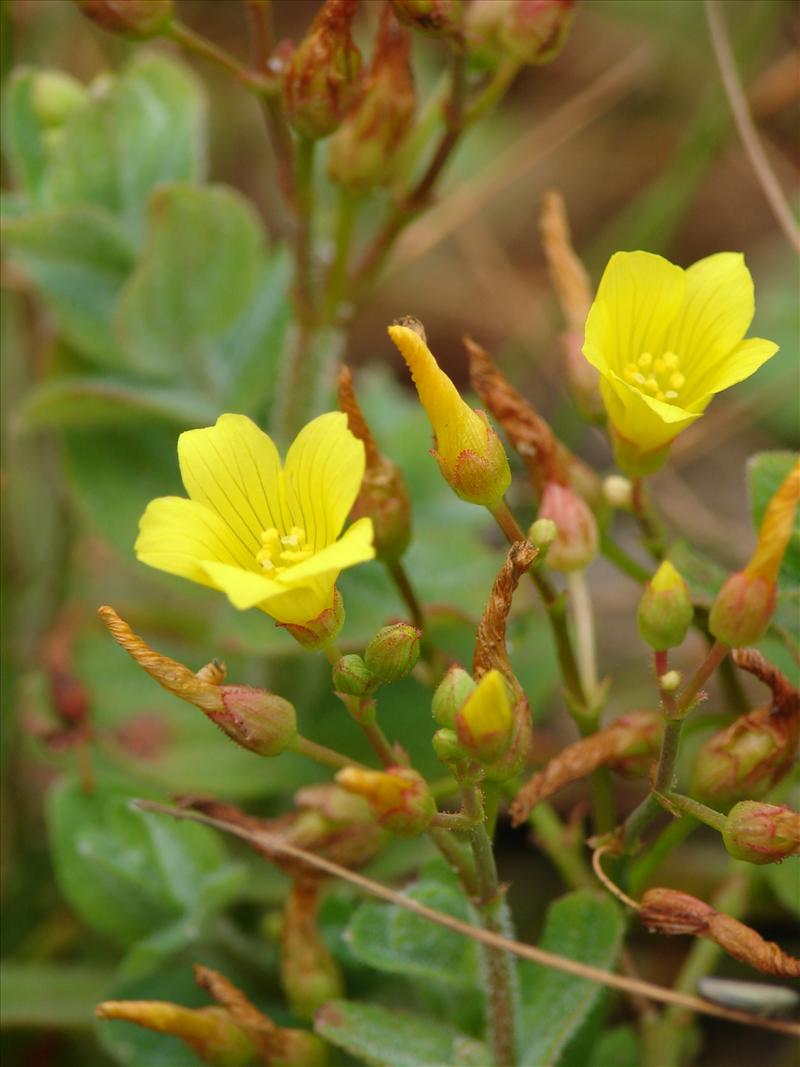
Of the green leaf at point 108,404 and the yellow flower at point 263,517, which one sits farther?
the green leaf at point 108,404

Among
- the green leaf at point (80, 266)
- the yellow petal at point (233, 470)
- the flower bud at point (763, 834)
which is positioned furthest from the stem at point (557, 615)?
A: the green leaf at point (80, 266)

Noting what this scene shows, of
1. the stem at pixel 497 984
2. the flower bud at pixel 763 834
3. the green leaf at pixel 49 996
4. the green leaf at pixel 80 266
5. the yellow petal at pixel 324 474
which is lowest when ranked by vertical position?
the green leaf at pixel 49 996

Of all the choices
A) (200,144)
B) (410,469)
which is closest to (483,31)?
(200,144)

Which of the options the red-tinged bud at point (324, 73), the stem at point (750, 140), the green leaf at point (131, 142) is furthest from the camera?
the green leaf at point (131, 142)

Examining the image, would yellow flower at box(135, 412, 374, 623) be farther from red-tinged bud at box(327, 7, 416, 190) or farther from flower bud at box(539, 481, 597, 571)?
red-tinged bud at box(327, 7, 416, 190)

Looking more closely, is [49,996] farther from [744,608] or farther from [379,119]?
[379,119]

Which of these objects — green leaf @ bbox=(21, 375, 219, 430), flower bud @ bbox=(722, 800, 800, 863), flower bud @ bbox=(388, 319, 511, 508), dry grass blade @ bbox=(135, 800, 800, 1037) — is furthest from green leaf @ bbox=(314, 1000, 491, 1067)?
green leaf @ bbox=(21, 375, 219, 430)

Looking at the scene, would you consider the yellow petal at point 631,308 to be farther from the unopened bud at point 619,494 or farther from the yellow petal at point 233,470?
the yellow petal at point 233,470
